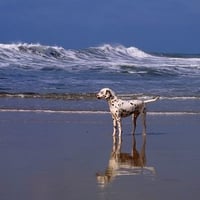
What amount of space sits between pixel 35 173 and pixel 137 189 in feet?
4.84

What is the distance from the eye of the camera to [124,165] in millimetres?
8602

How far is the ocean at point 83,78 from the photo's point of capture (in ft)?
65.3

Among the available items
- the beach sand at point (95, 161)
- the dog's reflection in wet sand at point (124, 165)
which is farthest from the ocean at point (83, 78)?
the dog's reflection in wet sand at point (124, 165)

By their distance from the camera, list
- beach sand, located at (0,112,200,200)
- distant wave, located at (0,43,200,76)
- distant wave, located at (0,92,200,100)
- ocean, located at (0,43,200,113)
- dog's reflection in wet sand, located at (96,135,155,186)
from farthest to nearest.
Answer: distant wave, located at (0,43,200,76)
distant wave, located at (0,92,200,100)
ocean, located at (0,43,200,113)
dog's reflection in wet sand, located at (96,135,155,186)
beach sand, located at (0,112,200,200)

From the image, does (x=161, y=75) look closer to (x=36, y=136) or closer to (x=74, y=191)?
(x=36, y=136)

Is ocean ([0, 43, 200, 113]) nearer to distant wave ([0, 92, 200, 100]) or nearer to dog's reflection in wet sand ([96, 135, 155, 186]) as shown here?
distant wave ([0, 92, 200, 100])

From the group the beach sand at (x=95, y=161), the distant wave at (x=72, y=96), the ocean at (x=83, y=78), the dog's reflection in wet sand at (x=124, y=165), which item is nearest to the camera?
the beach sand at (x=95, y=161)

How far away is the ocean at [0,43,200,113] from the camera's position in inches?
783

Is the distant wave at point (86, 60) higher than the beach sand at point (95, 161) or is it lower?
higher

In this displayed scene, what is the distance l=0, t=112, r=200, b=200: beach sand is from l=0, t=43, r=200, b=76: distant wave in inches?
818

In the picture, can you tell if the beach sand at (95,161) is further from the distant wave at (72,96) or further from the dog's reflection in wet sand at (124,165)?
the distant wave at (72,96)

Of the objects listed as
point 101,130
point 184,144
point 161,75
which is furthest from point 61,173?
point 161,75

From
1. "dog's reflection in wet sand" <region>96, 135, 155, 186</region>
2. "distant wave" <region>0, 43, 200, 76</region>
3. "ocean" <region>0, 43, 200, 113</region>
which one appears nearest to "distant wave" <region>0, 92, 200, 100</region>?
"ocean" <region>0, 43, 200, 113</region>

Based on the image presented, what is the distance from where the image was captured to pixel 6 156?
360 inches
